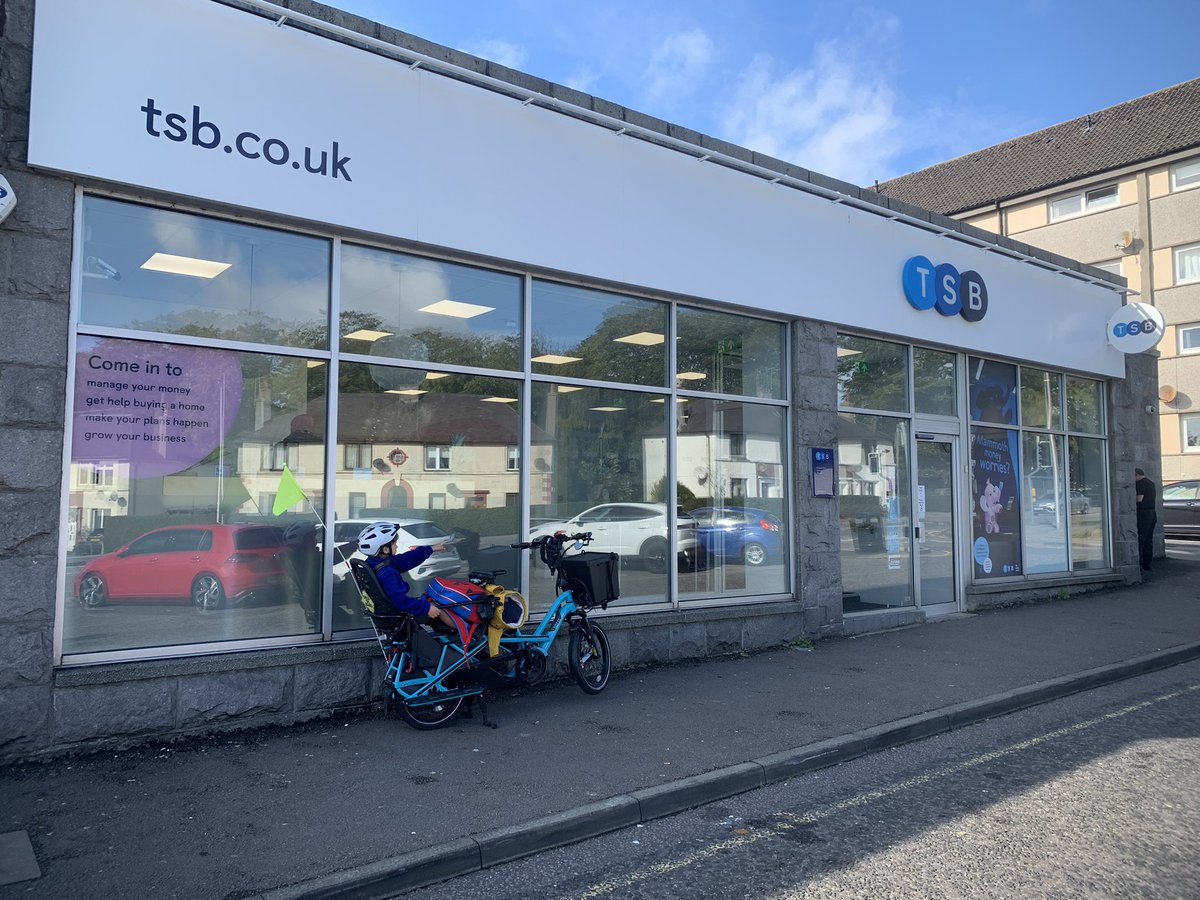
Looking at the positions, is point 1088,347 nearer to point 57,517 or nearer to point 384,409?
point 384,409

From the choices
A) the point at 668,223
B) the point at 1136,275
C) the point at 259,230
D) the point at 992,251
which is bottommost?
the point at 259,230

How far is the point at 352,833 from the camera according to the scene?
15.5 feet

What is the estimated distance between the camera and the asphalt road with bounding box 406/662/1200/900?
4.28m

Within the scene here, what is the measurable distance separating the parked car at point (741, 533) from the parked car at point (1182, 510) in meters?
18.5

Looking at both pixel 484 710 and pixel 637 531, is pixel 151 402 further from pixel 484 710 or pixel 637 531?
pixel 637 531

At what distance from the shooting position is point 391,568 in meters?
6.61

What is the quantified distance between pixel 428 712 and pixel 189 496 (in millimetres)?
2404

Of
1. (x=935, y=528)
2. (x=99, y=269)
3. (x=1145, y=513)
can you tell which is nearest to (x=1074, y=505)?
(x=1145, y=513)

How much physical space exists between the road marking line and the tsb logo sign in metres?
6.10

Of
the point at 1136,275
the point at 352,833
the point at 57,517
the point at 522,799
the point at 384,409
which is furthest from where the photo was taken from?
the point at 1136,275

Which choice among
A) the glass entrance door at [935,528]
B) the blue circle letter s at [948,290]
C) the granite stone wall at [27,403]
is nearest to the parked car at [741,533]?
the glass entrance door at [935,528]

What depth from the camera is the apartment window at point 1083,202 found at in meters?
30.2

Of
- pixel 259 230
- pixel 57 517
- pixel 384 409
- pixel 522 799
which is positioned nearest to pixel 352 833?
pixel 522 799

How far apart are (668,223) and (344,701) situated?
5635 mm
